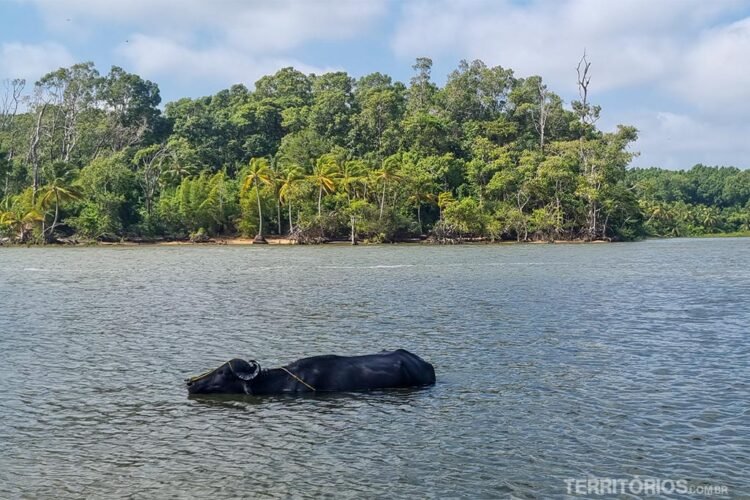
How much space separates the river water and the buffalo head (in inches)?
10.5

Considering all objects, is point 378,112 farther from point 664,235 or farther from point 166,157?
point 664,235

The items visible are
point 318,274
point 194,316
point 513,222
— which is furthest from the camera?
point 513,222

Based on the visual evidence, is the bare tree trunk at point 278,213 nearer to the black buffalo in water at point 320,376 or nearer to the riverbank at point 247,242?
the riverbank at point 247,242

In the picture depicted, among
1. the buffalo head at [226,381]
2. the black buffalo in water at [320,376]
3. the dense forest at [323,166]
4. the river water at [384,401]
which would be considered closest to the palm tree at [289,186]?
the dense forest at [323,166]

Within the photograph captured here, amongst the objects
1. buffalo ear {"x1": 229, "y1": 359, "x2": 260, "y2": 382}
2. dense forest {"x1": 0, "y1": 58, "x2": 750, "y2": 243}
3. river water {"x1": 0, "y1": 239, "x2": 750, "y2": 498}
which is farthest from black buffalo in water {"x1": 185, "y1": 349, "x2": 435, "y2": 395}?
dense forest {"x1": 0, "y1": 58, "x2": 750, "y2": 243}

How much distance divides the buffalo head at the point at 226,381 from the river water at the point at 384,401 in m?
0.27

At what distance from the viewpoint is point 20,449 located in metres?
10.4

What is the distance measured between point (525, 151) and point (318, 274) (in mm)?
67511

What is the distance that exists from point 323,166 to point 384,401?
81490 millimetres

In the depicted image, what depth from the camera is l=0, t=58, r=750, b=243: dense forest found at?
91.8 meters

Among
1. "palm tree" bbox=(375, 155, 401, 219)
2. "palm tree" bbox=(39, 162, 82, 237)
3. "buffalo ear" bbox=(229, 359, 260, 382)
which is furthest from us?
"palm tree" bbox=(375, 155, 401, 219)

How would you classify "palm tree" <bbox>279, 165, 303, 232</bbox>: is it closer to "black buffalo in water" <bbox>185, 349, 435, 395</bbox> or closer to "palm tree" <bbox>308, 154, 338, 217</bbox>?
"palm tree" <bbox>308, 154, 338, 217</bbox>

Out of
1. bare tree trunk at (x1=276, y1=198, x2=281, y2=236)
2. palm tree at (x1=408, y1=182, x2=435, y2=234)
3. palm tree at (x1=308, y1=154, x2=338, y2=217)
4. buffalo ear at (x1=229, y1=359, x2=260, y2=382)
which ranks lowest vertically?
buffalo ear at (x1=229, y1=359, x2=260, y2=382)

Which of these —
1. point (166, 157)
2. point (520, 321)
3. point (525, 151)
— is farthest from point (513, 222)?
point (520, 321)
